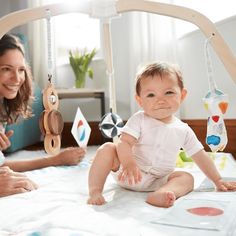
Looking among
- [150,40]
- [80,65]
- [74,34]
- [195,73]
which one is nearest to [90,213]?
[195,73]

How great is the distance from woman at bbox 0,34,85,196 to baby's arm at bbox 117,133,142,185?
0.99ft

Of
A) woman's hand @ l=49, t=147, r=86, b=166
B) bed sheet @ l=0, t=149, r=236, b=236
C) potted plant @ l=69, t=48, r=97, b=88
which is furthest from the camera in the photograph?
potted plant @ l=69, t=48, r=97, b=88

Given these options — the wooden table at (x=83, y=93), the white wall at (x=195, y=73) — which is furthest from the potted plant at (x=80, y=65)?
the white wall at (x=195, y=73)

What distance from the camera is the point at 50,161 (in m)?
1.33

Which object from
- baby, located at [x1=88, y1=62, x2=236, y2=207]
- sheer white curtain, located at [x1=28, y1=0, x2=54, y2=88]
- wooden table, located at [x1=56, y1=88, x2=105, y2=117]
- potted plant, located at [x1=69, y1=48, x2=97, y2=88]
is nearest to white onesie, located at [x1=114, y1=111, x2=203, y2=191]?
baby, located at [x1=88, y1=62, x2=236, y2=207]

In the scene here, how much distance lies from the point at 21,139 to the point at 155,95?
1373 millimetres

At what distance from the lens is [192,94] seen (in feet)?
6.39

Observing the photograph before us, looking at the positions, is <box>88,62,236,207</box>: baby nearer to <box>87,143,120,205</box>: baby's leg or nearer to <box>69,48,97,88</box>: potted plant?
<box>87,143,120,205</box>: baby's leg

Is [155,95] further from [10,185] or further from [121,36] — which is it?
[121,36]

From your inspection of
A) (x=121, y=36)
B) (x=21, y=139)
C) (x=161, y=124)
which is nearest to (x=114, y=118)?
(x=161, y=124)

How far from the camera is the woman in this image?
966mm

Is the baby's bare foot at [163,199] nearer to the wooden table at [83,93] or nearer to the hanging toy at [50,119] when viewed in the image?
the hanging toy at [50,119]

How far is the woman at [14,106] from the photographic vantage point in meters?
0.97

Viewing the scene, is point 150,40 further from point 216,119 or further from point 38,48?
point 216,119
